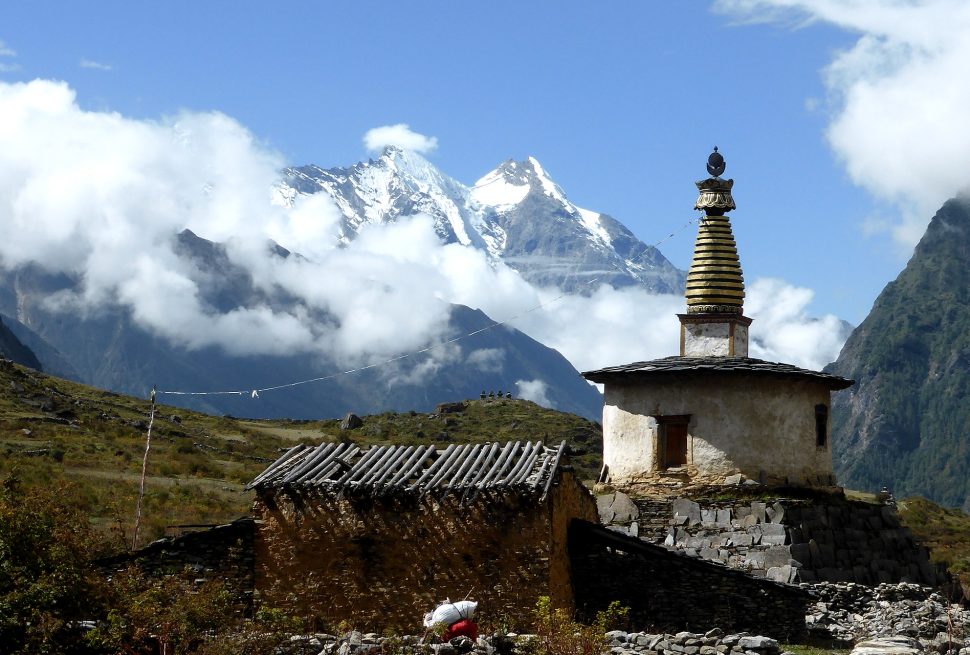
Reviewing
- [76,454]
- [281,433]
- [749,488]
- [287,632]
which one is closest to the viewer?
[287,632]

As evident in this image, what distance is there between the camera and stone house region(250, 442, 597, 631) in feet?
67.1

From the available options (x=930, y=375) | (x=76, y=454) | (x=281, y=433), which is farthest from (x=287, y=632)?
(x=930, y=375)

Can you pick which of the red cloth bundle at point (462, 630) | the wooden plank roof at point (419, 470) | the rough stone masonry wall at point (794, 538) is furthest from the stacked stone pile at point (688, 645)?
the rough stone masonry wall at point (794, 538)

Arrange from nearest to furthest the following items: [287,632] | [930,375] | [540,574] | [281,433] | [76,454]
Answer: [287,632] < [540,574] < [76,454] < [281,433] < [930,375]

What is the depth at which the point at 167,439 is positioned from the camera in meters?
55.5

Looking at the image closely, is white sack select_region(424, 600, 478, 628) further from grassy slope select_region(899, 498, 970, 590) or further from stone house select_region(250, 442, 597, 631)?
grassy slope select_region(899, 498, 970, 590)

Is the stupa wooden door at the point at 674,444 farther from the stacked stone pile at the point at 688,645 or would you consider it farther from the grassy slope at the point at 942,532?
the stacked stone pile at the point at 688,645

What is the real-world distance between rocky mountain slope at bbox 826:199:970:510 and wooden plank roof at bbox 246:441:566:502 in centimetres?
10377

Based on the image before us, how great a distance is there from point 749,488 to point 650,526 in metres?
1.84

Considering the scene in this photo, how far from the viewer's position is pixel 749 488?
26.2 m

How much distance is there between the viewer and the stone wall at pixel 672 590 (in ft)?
71.4

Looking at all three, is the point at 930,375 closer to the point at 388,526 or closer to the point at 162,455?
the point at 162,455

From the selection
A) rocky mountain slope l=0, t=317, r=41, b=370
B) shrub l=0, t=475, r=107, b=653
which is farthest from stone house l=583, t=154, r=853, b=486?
rocky mountain slope l=0, t=317, r=41, b=370

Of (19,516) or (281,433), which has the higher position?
(281,433)
